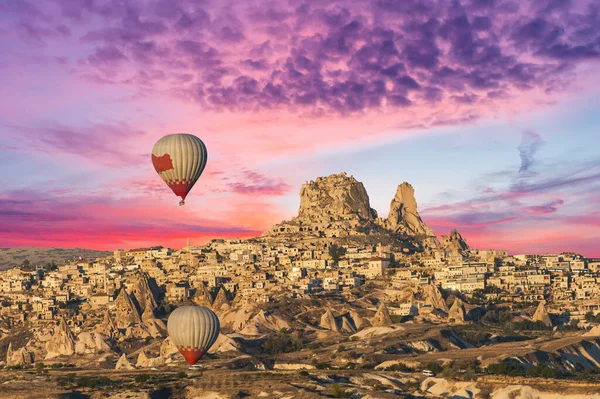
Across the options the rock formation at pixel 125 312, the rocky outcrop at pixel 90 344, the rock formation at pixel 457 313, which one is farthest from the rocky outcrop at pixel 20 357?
the rock formation at pixel 457 313

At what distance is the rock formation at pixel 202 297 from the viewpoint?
7135 inches

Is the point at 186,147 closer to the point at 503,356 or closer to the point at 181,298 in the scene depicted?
the point at 503,356

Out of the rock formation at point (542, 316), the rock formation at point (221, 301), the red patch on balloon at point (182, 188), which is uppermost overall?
the red patch on balloon at point (182, 188)

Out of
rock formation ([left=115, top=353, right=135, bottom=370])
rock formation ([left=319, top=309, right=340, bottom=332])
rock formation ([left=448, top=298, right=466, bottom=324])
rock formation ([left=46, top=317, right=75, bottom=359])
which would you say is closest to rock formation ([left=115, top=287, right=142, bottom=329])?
rock formation ([left=46, top=317, right=75, bottom=359])

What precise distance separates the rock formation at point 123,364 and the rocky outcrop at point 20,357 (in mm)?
22826

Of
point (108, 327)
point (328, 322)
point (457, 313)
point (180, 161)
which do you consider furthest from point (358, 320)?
point (180, 161)

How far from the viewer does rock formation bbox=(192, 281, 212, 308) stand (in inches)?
7135

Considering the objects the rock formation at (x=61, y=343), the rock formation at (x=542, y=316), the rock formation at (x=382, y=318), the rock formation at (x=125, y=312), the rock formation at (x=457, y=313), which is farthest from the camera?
the rock formation at (x=125, y=312)

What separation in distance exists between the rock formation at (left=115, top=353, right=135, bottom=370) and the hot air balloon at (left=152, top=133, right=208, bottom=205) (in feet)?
133

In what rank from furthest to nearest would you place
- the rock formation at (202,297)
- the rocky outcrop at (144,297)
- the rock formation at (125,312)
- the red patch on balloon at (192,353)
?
the rock formation at (202,297) → the rocky outcrop at (144,297) → the rock formation at (125,312) → the red patch on balloon at (192,353)

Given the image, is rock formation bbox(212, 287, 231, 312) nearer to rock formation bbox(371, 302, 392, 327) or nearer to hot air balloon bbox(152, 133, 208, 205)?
rock formation bbox(371, 302, 392, 327)

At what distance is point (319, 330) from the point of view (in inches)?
6107

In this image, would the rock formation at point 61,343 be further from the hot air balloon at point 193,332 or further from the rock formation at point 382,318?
the hot air balloon at point 193,332

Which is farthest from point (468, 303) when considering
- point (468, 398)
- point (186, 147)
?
point (186, 147)
